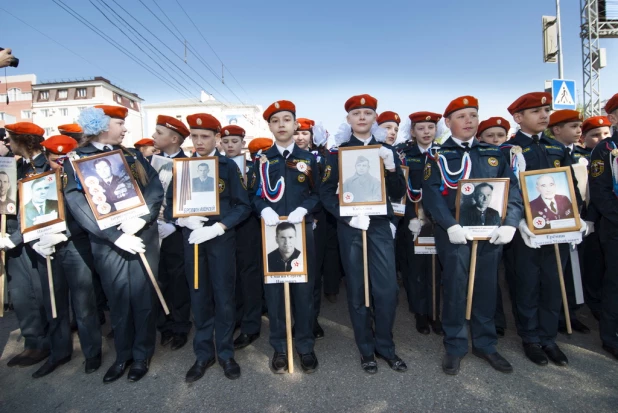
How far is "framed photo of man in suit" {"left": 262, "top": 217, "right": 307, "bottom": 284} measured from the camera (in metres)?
3.27

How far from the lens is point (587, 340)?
12.2 ft

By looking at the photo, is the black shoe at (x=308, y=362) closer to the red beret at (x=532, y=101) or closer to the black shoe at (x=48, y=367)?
the black shoe at (x=48, y=367)

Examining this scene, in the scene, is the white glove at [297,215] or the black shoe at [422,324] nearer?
the white glove at [297,215]

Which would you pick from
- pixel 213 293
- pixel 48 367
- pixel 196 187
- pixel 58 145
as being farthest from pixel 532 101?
pixel 48 367

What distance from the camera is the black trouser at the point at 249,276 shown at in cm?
406

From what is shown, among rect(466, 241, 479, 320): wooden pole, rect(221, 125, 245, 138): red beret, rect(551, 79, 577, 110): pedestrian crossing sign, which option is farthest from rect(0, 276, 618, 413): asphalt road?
rect(551, 79, 577, 110): pedestrian crossing sign

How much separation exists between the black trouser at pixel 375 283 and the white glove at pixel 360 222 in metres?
0.13

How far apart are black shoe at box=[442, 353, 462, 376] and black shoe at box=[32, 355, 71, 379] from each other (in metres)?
3.75

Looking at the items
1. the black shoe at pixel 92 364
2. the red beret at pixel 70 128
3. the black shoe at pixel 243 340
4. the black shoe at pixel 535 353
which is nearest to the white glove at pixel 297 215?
the black shoe at pixel 243 340

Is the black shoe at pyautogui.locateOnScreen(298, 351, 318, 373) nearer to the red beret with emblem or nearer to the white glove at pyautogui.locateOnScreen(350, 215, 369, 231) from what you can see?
the white glove at pyautogui.locateOnScreen(350, 215, 369, 231)

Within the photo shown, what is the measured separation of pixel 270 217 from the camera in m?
3.21

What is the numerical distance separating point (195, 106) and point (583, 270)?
5714cm

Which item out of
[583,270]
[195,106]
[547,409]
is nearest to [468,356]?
[547,409]

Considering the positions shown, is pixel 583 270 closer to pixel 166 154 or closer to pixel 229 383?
pixel 229 383
